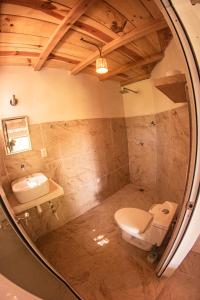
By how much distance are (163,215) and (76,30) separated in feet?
6.24

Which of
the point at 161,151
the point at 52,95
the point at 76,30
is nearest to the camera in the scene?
the point at 76,30

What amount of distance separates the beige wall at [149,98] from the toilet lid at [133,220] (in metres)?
1.30

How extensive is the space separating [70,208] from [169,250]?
5.12 ft

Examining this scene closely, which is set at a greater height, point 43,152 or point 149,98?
point 149,98

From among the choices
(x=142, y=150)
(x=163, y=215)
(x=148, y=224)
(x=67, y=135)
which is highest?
(x=67, y=135)

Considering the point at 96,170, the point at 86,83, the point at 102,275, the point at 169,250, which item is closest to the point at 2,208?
the point at 169,250

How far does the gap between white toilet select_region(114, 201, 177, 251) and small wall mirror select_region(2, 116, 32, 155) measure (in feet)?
4.65

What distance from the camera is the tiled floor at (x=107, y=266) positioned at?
1195 mm

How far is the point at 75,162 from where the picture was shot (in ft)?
7.57

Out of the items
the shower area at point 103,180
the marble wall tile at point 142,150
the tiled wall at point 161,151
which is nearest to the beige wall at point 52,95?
the shower area at point 103,180

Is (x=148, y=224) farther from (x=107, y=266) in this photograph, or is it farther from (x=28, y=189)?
(x=28, y=189)

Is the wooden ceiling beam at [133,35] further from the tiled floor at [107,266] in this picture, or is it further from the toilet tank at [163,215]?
the tiled floor at [107,266]

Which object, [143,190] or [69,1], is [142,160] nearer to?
[143,190]

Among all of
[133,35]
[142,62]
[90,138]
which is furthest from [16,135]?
[142,62]
